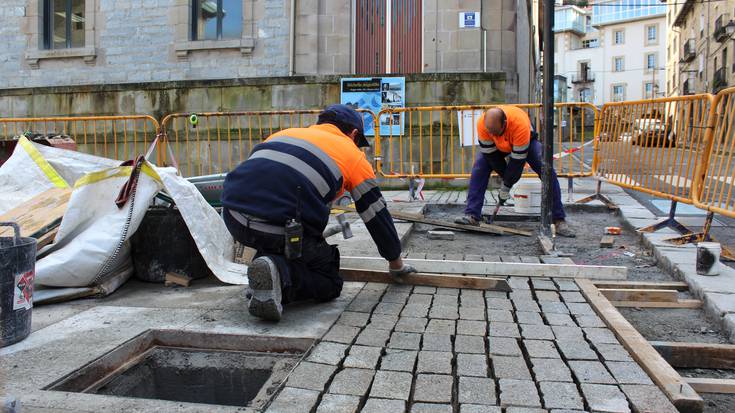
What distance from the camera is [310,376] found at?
2.27 meters

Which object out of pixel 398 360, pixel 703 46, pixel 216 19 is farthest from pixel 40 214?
pixel 703 46

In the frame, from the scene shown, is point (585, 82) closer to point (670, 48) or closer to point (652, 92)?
point (652, 92)

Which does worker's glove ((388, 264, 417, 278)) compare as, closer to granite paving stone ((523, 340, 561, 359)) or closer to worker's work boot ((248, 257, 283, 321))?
worker's work boot ((248, 257, 283, 321))

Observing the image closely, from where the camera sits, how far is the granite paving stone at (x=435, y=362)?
7.71 ft

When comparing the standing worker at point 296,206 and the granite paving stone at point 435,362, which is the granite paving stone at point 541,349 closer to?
the granite paving stone at point 435,362

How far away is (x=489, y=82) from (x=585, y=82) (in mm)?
67161

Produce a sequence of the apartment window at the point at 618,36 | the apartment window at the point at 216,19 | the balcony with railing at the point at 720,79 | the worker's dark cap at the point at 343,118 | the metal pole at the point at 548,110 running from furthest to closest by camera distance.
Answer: the apartment window at the point at 618,36 < the balcony with railing at the point at 720,79 < the apartment window at the point at 216,19 < the metal pole at the point at 548,110 < the worker's dark cap at the point at 343,118

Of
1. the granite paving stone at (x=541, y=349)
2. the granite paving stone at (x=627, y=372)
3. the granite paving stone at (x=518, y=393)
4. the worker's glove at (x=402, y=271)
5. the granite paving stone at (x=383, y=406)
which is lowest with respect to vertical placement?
the granite paving stone at (x=383, y=406)

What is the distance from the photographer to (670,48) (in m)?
58.4

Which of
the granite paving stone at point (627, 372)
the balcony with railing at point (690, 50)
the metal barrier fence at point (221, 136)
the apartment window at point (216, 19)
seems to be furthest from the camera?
the balcony with railing at point (690, 50)

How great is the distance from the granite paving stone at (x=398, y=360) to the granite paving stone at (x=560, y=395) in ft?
1.78

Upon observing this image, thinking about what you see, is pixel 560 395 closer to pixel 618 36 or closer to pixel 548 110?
pixel 548 110

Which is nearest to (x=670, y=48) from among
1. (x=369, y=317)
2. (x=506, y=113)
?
(x=506, y=113)

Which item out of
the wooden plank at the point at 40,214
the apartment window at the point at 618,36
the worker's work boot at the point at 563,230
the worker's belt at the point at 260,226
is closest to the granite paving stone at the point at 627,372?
the worker's belt at the point at 260,226
